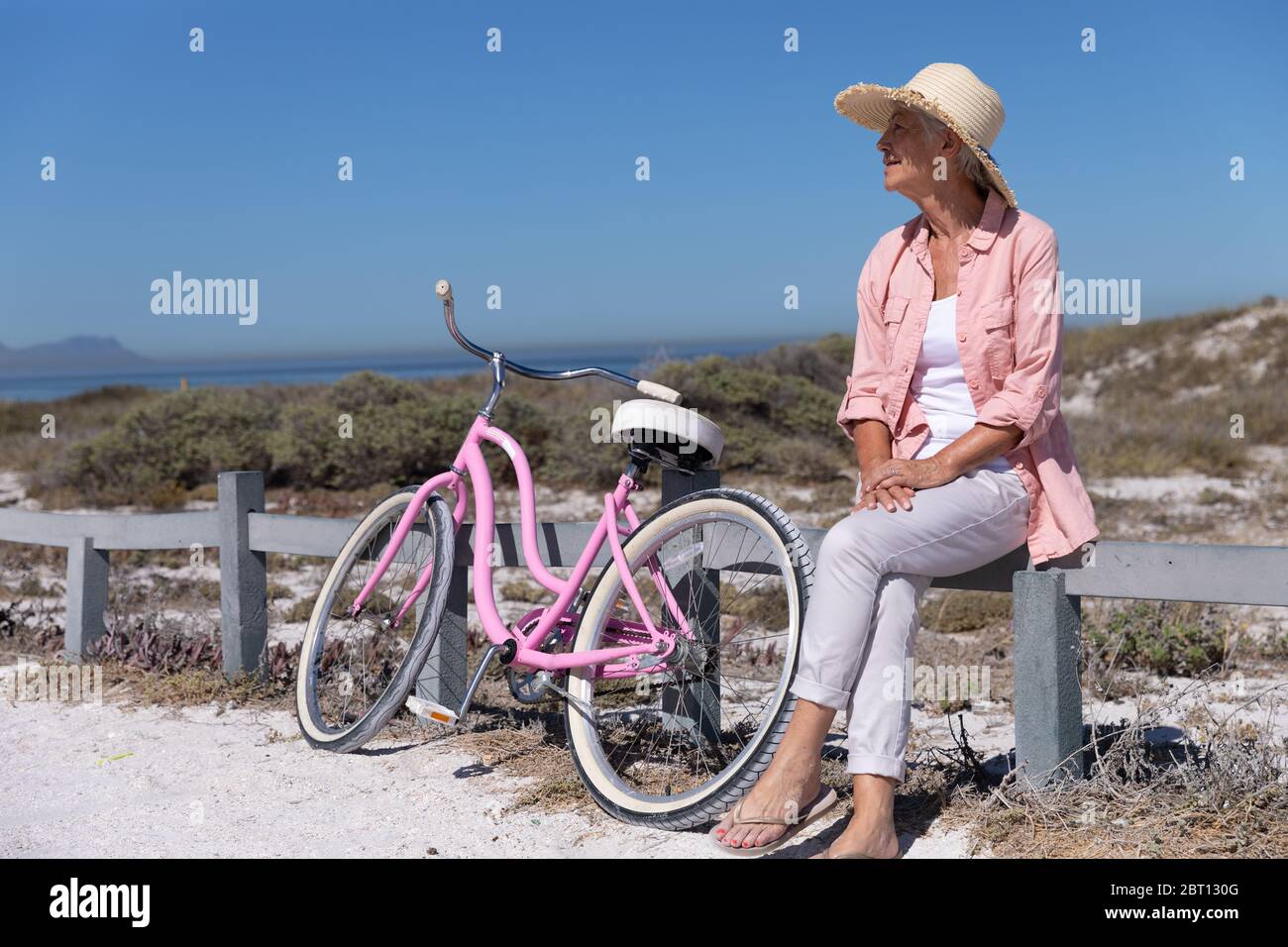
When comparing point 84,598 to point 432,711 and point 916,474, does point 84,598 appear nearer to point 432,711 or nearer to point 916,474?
point 432,711

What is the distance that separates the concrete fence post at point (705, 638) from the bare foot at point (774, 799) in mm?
792

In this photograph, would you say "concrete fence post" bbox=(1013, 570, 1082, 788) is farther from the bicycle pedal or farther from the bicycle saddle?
the bicycle pedal

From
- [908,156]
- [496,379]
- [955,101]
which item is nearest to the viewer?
[955,101]

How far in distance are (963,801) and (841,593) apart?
77 cm

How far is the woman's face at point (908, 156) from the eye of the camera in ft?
11.5

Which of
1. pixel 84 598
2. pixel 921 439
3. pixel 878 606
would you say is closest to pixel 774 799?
pixel 878 606

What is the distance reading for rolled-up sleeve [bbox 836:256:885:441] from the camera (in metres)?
3.56

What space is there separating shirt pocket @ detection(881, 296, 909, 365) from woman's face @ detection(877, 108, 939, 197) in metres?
0.30

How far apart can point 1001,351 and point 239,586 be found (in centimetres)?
330

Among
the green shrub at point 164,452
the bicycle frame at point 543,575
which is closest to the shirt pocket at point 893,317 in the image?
the bicycle frame at point 543,575

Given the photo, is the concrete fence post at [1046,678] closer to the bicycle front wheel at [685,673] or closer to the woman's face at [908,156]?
the bicycle front wheel at [685,673]

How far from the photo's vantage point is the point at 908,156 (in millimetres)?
3523
